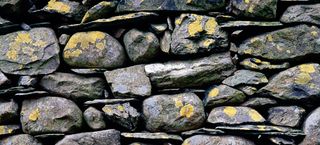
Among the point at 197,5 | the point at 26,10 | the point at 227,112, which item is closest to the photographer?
the point at 227,112

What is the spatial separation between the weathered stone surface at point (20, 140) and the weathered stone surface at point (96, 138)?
293 millimetres

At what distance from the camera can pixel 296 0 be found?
10.1 ft

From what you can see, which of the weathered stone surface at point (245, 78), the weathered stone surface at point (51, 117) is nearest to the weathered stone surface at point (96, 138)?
the weathered stone surface at point (51, 117)

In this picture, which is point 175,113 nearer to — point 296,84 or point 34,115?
point 296,84

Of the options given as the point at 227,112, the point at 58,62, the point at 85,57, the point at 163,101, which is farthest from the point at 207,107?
the point at 58,62

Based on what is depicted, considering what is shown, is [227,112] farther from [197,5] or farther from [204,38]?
[197,5]

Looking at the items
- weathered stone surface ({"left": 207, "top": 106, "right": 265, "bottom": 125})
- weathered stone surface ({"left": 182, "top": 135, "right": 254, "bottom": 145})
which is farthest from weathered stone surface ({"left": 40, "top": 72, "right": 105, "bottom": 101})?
weathered stone surface ({"left": 207, "top": 106, "right": 265, "bottom": 125})

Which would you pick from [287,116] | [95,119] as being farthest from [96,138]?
[287,116]

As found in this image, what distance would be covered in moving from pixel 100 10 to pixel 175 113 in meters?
1.15

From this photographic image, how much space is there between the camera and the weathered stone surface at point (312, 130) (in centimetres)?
287

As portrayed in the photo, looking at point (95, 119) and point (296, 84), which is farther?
point (95, 119)

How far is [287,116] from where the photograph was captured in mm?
2963

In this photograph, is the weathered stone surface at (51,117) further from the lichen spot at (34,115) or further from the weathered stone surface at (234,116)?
the weathered stone surface at (234,116)

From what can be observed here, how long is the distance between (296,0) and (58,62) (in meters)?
2.18
